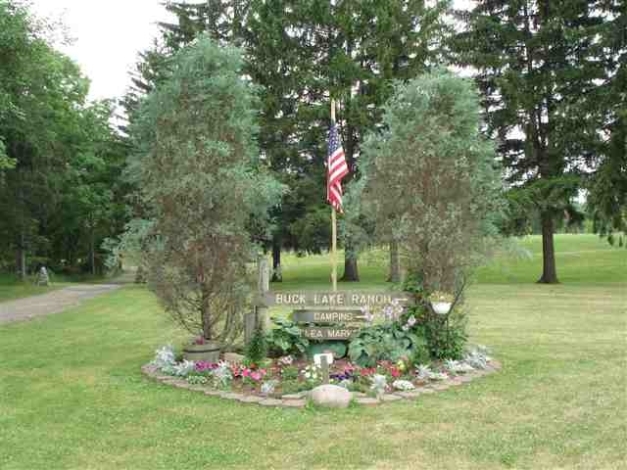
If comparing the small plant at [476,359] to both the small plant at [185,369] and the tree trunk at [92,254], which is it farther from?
the tree trunk at [92,254]

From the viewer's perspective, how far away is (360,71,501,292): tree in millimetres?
6621

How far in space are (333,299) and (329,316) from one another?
216 mm

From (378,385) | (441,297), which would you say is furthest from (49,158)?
(378,385)

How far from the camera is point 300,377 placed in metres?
5.84

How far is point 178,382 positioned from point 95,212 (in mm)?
27348

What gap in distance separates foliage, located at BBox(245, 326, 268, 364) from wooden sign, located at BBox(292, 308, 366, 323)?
1.64 feet

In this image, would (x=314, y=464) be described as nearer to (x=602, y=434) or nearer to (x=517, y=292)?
(x=602, y=434)

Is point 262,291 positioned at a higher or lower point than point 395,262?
lower

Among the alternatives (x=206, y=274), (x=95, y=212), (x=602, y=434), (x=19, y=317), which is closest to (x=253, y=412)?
(x=206, y=274)

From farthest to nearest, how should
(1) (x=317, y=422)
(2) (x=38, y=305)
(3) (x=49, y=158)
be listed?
(3) (x=49, y=158), (2) (x=38, y=305), (1) (x=317, y=422)

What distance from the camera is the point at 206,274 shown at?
6.72 m

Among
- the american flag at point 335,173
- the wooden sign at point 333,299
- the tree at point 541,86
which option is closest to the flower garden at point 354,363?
the wooden sign at point 333,299

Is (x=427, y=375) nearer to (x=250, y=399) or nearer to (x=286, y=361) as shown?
(x=286, y=361)

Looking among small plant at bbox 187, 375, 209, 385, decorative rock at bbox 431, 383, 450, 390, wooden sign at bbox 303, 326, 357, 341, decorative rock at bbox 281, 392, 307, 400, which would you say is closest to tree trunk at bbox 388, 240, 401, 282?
wooden sign at bbox 303, 326, 357, 341
